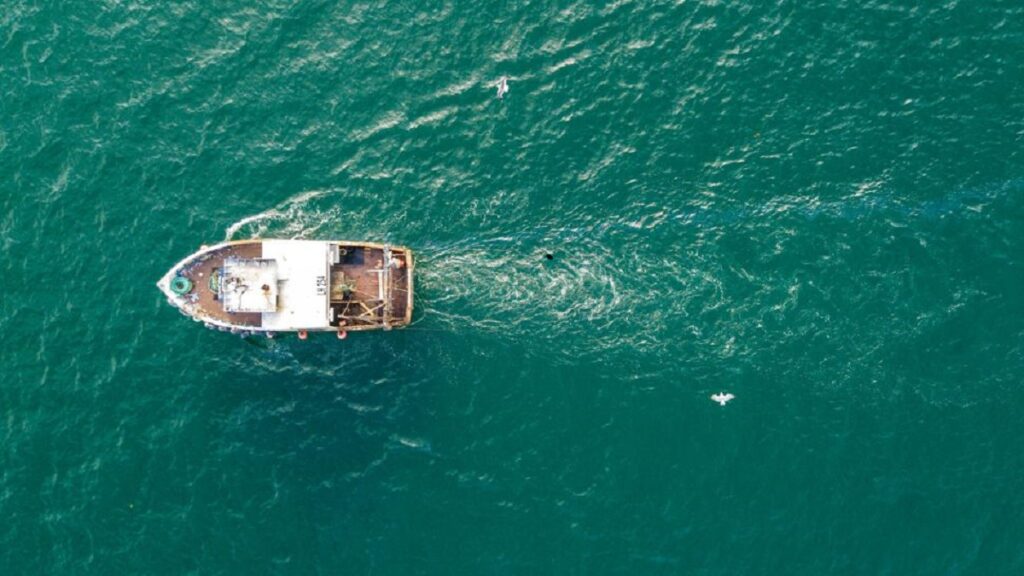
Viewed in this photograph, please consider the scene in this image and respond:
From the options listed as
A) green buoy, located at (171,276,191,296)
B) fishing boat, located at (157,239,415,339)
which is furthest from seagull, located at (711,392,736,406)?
green buoy, located at (171,276,191,296)

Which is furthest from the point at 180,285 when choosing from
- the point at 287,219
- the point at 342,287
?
the point at 342,287

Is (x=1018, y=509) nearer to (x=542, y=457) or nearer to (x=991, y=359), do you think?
(x=991, y=359)

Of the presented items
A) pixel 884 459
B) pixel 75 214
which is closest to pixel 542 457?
pixel 884 459

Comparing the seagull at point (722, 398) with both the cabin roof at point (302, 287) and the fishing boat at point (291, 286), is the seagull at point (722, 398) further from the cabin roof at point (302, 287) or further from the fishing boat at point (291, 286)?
the cabin roof at point (302, 287)

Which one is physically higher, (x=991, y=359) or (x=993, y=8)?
(x=993, y=8)

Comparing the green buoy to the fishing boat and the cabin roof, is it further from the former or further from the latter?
the cabin roof

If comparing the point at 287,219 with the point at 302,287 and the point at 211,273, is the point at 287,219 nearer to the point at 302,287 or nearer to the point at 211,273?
the point at 211,273
